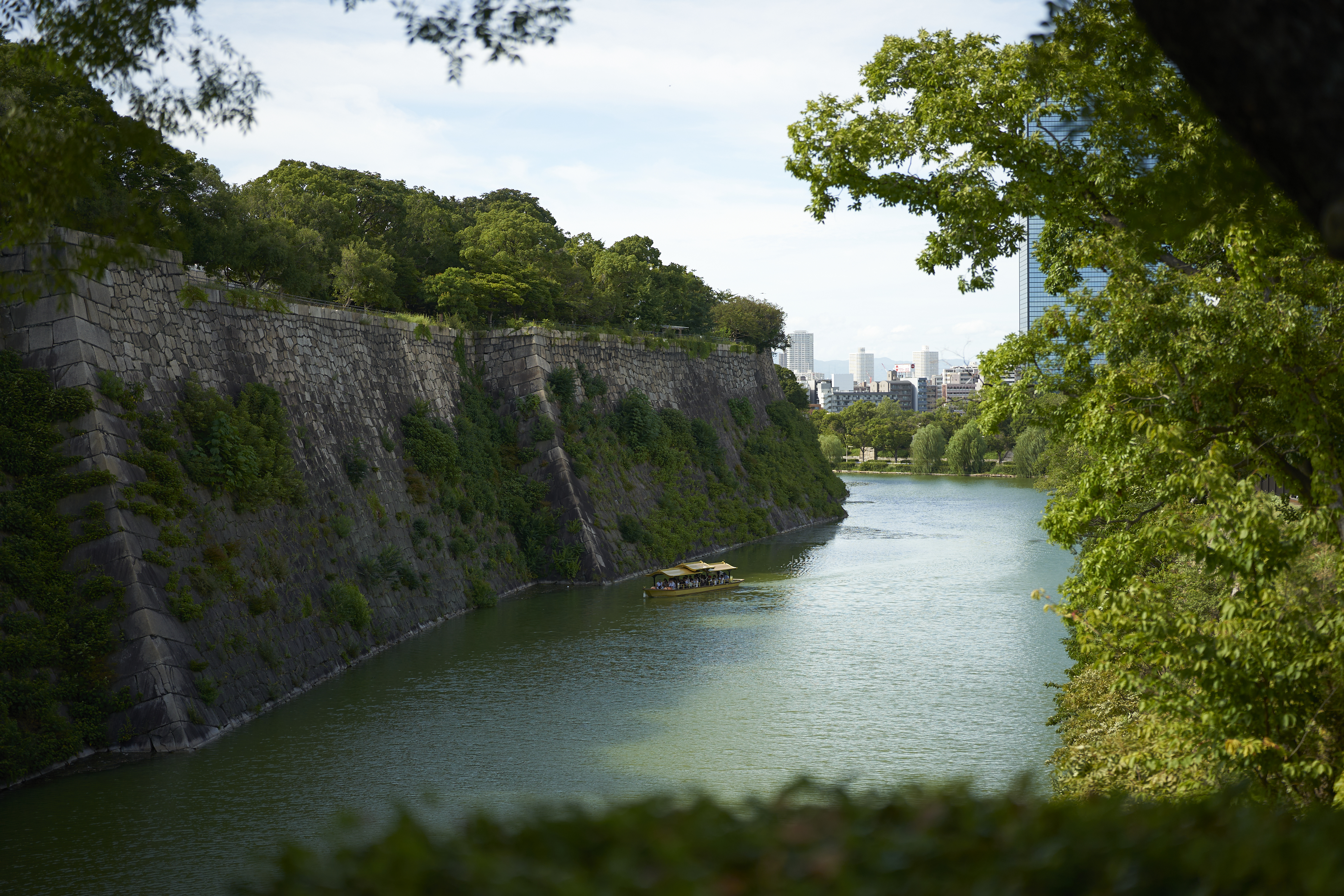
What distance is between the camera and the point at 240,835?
11.9 metres

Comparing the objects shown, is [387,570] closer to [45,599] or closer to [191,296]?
[191,296]

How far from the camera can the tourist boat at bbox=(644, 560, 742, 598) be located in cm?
2822

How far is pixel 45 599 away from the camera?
45.1 feet

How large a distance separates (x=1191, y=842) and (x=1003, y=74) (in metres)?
8.75

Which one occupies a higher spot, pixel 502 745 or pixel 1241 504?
pixel 1241 504

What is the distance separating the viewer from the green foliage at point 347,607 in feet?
64.9

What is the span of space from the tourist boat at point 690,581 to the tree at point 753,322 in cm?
2814

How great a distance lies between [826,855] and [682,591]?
25.9 meters

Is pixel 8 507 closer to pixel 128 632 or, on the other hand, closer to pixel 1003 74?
pixel 128 632

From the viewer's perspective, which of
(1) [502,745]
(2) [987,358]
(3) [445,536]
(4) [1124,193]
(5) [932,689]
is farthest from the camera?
(3) [445,536]

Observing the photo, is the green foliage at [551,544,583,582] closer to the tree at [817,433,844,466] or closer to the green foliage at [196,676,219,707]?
the green foliage at [196,676,219,707]

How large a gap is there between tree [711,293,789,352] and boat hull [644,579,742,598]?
94.5 feet

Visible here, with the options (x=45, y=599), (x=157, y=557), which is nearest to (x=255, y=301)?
(x=157, y=557)

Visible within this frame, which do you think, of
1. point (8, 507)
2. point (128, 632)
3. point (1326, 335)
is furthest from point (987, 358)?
point (8, 507)
